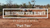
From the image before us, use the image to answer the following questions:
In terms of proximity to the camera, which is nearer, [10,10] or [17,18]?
[10,10]

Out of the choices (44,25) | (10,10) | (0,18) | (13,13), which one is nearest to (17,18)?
(13,13)

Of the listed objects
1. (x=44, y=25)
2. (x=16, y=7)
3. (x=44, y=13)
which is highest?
(x=16, y=7)

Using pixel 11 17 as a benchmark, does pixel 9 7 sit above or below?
above

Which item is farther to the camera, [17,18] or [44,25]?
[17,18]

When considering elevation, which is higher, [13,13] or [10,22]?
[13,13]

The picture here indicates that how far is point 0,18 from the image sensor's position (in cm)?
211

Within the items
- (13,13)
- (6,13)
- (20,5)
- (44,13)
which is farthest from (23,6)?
(44,13)

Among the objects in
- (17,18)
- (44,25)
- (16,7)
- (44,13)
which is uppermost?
(16,7)

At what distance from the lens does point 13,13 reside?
210 cm

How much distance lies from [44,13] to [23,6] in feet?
2.28

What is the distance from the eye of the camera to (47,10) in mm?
2025

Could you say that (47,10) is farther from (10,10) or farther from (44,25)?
(10,10)

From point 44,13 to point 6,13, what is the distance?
1.19 m

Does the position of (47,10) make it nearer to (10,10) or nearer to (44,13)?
(44,13)
